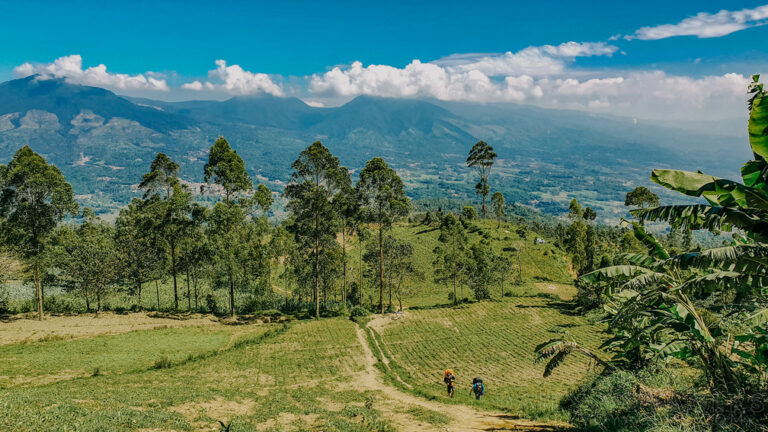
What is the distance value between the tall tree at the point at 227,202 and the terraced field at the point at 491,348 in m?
16.5

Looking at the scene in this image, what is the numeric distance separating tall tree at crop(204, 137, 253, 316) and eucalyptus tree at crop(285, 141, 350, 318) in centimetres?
541

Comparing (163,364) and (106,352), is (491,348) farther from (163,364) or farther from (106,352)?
(106,352)

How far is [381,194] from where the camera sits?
3884 centimetres

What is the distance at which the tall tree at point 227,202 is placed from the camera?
3678cm

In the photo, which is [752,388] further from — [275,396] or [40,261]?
[40,261]

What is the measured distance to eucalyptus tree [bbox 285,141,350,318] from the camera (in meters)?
36.8

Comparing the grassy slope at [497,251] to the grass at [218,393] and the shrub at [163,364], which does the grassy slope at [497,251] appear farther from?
the shrub at [163,364]

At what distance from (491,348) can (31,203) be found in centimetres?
4216

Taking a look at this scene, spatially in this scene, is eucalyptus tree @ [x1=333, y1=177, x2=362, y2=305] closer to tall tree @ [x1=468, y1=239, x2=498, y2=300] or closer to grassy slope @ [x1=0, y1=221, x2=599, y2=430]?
grassy slope @ [x1=0, y1=221, x2=599, y2=430]

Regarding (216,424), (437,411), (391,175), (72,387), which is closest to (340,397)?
(437,411)

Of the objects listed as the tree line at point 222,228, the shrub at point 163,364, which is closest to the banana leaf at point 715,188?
the tree line at point 222,228

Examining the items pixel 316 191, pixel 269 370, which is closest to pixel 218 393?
pixel 269 370

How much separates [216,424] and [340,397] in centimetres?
A: 764

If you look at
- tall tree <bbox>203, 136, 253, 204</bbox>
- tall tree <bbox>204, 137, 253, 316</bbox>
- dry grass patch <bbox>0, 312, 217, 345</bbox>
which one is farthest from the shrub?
tall tree <bbox>203, 136, 253, 204</bbox>
